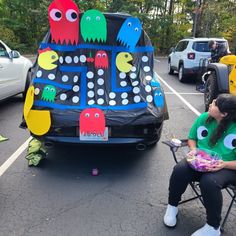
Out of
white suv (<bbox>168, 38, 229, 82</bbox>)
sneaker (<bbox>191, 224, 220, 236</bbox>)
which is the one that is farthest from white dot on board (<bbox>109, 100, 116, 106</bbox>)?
white suv (<bbox>168, 38, 229, 82</bbox>)

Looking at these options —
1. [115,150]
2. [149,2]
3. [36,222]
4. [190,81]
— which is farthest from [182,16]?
[36,222]

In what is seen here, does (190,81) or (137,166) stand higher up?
(137,166)

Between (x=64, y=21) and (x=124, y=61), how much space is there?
0.83 metres

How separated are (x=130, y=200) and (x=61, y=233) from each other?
34.1 inches

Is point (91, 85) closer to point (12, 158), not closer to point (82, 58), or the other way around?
point (82, 58)

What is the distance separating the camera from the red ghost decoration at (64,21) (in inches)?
167

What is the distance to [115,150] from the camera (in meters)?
4.98

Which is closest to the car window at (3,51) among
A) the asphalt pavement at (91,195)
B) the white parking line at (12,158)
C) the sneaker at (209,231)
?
the asphalt pavement at (91,195)

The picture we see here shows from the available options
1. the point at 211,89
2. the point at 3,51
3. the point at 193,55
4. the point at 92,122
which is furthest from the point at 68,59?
the point at 193,55

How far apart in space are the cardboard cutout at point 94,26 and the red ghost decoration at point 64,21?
0.27ft

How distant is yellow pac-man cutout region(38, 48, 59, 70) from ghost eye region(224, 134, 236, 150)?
2.13 m

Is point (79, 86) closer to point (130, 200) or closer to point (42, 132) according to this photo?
point (42, 132)

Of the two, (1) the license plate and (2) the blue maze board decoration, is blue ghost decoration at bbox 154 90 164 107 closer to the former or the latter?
(2) the blue maze board decoration

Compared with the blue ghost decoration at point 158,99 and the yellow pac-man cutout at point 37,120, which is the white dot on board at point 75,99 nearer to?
the yellow pac-man cutout at point 37,120
